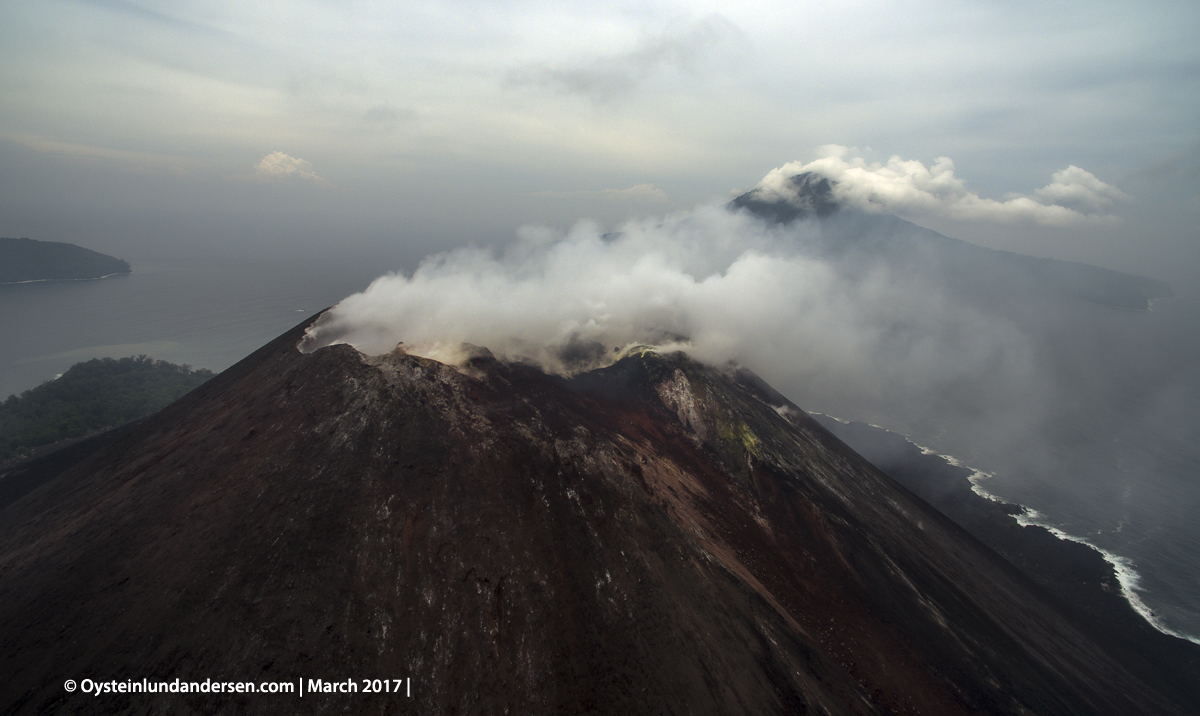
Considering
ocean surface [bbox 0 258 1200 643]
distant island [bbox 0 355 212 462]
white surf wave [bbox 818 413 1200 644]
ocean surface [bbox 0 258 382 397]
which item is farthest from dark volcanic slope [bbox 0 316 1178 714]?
ocean surface [bbox 0 258 382 397]

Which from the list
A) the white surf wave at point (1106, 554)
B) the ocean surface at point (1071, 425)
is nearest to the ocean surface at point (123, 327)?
the ocean surface at point (1071, 425)

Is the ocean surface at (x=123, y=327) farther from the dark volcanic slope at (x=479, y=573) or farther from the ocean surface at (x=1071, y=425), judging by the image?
the dark volcanic slope at (x=479, y=573)

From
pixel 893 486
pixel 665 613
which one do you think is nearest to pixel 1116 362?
pixel 893 486

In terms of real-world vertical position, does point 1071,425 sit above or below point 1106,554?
below

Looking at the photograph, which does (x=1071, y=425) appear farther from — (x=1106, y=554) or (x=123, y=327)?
(x=123, y=327)

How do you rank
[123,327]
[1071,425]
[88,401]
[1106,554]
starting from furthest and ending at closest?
[123,327] < [1071,425] < [88,401] < [1106,554]

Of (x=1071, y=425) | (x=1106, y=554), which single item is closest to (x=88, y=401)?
(x=1106, y=554)

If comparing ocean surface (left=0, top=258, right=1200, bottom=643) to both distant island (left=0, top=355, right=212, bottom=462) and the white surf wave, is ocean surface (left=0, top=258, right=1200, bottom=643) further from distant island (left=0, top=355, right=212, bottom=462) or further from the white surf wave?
distant island (left=0, top=355, right=212, bottom=462)
